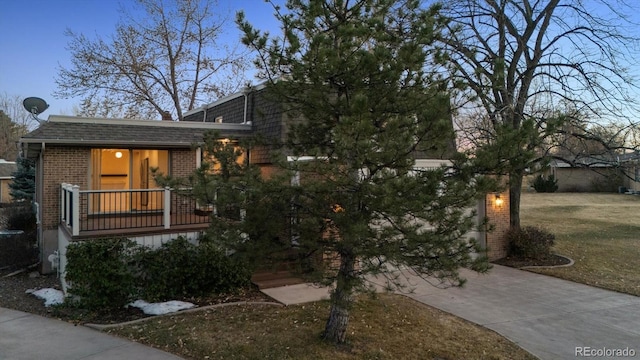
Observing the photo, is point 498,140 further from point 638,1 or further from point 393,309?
point 638,1

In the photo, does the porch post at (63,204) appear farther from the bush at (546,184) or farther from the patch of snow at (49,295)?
the bush at (546,184)

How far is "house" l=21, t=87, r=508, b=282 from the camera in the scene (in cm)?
857

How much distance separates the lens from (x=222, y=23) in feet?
75.6

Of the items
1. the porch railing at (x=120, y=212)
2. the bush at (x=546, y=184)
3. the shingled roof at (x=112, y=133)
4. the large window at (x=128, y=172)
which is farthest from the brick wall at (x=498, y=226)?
the bush at (x=546, y=184)

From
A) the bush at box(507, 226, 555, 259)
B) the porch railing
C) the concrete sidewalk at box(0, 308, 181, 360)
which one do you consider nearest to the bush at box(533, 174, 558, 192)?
the bush at box(507, 226, 555, 259)

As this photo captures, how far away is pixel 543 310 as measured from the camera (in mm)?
7465

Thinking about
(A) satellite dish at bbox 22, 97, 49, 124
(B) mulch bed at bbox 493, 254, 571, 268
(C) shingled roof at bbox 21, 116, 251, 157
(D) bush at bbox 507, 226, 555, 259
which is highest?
(A) satellite dish at bbox 22, 97, 49, 124

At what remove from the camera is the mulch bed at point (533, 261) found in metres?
11.2

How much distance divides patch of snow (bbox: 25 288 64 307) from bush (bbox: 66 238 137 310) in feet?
2.48

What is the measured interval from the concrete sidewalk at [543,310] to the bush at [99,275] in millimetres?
2701

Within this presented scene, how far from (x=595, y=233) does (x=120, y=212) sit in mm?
16955

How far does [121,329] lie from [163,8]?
2033 cm

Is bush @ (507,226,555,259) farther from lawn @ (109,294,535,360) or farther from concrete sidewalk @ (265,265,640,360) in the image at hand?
lawn @ (109,294,535,360)

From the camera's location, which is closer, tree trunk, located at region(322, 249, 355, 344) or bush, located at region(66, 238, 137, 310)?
tree trunk, located at region(322, 249, 355, 344)
